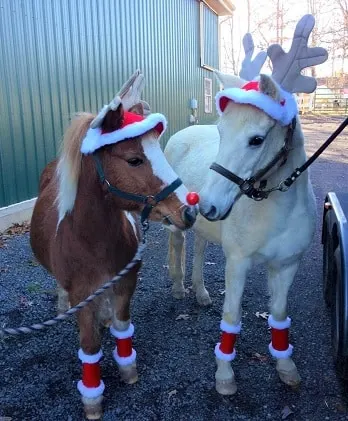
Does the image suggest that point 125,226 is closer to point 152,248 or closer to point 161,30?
point 152,248

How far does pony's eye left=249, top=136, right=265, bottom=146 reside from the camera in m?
2.15

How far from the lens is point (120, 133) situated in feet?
6.84

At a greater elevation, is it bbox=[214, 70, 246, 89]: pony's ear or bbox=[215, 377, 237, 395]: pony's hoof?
bbox=[214, 70, 246, 89]: pony's ear

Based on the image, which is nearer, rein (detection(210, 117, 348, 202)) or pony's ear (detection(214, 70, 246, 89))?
rein (detection(210, 117, 348, 202))

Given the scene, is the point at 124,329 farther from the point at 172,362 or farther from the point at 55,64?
the point at 55,64

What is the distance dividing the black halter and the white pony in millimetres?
185

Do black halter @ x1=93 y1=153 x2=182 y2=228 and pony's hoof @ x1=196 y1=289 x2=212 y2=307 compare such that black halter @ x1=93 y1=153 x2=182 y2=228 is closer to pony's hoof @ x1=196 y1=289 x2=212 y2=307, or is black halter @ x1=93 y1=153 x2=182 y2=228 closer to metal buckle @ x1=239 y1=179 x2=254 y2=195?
metal buckle @ x1=239 y1=179 x2=254 y2=195

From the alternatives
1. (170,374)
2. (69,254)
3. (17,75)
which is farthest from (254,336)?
(17,75)

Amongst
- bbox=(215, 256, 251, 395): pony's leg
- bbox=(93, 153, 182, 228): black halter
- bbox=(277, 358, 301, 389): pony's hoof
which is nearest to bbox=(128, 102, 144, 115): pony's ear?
bbox=(93, 153, 182, 228): black halter

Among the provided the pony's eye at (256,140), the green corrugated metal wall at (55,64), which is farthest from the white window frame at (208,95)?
the pony's eye at (256,140)

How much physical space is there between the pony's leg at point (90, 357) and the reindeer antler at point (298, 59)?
1.61m

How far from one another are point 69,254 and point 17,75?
4596mm

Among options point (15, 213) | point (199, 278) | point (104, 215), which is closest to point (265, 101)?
point (104, 215)

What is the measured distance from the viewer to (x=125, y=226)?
2.59 meters
